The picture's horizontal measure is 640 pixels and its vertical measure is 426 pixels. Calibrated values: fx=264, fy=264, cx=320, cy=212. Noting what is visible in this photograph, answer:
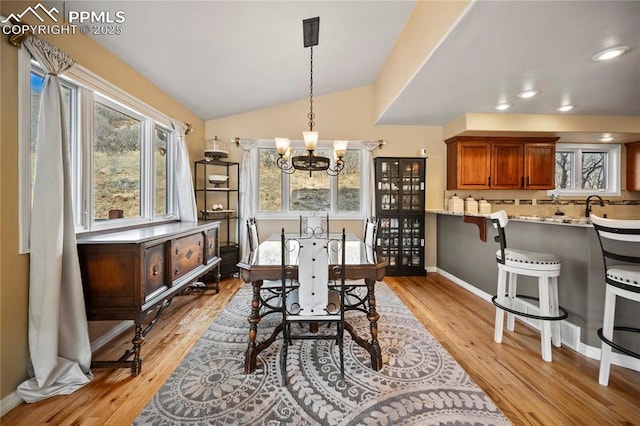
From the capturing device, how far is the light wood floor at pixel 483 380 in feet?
4.85

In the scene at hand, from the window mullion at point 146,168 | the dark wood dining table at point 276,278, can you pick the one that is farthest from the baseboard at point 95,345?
the dark wood dining table at point 276,278

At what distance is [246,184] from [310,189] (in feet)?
3.50

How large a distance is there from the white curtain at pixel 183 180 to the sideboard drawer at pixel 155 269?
141cm

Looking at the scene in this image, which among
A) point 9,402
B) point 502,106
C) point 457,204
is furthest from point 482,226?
point 9,402

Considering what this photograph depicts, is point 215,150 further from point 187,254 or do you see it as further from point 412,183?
point 412,183

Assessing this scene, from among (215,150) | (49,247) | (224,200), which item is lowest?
(49,247)

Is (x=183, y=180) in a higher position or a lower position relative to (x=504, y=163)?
lower

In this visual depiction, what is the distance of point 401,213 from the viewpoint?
14.1 ft

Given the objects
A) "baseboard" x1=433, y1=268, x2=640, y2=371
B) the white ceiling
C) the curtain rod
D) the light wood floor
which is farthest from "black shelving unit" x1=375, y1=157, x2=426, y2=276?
the curtain rod

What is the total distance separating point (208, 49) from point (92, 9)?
0.89 m

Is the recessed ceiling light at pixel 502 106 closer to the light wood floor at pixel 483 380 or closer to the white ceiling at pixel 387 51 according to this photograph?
the white ceiling at pixel 387 51

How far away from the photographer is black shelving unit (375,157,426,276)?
170 inches

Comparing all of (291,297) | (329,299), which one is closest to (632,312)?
(329,299)

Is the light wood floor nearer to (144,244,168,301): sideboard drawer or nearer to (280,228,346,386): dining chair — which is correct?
(144,244,168,301): sideboard drawer
